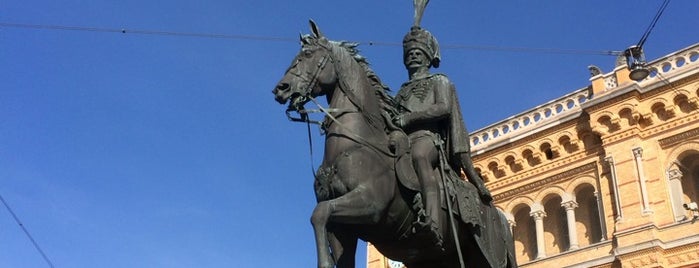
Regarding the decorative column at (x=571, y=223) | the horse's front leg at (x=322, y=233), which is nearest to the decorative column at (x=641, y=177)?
the decorative column at (x=571, y=223)

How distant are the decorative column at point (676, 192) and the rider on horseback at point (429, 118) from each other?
17530mm

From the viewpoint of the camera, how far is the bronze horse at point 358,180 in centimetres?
542

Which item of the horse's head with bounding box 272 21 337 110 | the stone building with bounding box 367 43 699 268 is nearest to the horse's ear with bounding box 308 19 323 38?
the horse's head with bounding box 272 21 337 110

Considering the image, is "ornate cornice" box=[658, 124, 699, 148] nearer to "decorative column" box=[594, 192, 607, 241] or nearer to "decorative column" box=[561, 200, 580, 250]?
"decorative column" box=[594, 192, 607, 241]

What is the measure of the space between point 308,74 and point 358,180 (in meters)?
0.91

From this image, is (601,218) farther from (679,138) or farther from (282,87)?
(282,87)

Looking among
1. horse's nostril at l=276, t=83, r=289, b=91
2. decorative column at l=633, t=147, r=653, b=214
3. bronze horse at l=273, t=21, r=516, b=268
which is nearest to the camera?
bronze horse at l=273, t=21, r=516, b=268

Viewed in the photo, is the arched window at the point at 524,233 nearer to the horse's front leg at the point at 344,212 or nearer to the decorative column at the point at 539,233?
the decorative column at the point at 539,233

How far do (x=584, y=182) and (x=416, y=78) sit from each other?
64.0ft

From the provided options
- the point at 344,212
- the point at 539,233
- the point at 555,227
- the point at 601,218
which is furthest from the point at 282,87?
the point at 555,227

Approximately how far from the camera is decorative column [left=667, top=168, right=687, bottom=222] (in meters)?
22.2

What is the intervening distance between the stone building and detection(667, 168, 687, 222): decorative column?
0.03 metres

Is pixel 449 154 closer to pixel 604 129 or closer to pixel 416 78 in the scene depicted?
pixel 416 78

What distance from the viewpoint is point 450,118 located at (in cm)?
625
